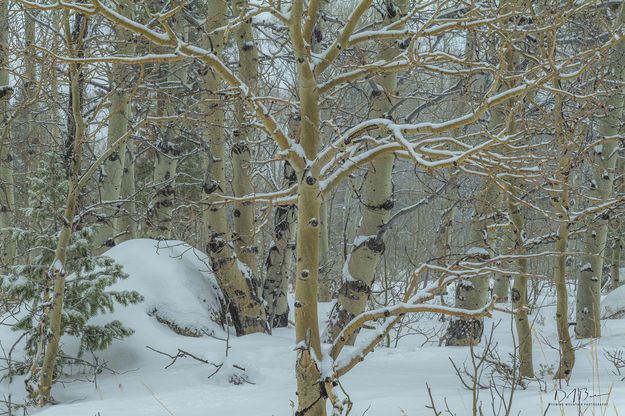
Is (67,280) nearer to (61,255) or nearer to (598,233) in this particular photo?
(61,255)

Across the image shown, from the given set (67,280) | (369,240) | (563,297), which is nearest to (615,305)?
(563,297)

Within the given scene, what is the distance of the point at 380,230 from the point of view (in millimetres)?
6102

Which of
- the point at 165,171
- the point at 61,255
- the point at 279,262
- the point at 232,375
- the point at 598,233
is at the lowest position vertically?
the point at 232,375

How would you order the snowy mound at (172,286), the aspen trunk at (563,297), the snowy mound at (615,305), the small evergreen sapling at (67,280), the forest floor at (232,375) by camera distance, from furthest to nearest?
the snowy mound at (615,305)
the snowy mound at (172,286)
the small evergreen sapling at (67,280)
the aspen trunk at (563,297)
the forest floor at (232,375)

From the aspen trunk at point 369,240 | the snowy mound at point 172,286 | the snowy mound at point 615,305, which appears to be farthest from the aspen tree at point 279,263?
the snowy mound at point 615,305

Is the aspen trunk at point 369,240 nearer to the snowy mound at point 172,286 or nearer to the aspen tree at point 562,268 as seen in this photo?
the snowy mound at point 172,286

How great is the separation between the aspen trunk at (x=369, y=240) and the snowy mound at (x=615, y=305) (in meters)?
6.31

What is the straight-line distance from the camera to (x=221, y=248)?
6551mm

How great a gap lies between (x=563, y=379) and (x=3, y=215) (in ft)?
30.7

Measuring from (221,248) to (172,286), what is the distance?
93cm

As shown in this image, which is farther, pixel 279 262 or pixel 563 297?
pixel 279 262

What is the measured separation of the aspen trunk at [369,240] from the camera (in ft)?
20.0

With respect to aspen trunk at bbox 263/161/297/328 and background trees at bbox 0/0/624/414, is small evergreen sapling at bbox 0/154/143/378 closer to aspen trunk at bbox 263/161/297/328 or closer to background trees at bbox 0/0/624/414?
background trees at bbox 0/0/624/414

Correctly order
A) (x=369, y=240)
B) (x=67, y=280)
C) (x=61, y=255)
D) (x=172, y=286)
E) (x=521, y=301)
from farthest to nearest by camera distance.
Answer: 1. (x=172, y=286)
2. (x=369, y=240)
3. (x=67, y=280)
4. (x=521, y=301)
5. (x=61, y=255)
